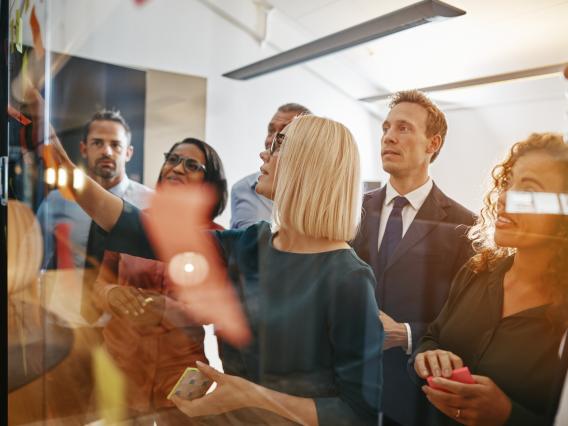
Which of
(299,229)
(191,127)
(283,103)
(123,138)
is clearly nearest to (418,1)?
(283,103)

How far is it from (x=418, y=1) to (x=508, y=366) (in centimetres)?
58

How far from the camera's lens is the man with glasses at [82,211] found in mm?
1183

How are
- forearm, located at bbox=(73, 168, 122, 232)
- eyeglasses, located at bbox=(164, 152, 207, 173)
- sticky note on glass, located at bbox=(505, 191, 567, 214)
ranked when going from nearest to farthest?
sticky note on glass, located at bbox=(505, 191, 567, 214)
eyeglasses, located at bbox=(164, 152, 207, 173)
forearm, located at bbox=(73, 168, 122, 232)

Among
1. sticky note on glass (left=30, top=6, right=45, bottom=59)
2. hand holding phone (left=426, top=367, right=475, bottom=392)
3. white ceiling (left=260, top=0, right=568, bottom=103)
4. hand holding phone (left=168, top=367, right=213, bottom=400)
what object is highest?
sticky note on glass (left=30, top=6, right=45, bottom=59)

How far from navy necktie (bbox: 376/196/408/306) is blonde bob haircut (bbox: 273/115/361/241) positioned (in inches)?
2.6

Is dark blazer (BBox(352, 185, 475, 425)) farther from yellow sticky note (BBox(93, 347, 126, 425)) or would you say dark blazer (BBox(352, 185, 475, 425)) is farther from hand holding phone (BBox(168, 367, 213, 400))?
yellow sticky note (BBox(93, 347, 126, 425))

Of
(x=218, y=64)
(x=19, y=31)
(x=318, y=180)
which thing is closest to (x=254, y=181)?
(x=318, y=180)

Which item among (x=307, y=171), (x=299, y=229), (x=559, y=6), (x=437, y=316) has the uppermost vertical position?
(x=559, y=6)

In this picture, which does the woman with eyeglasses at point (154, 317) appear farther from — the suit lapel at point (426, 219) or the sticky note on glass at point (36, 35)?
the sticky note on glass at point (36, 35)

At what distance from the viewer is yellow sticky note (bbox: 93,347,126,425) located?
1387 mm

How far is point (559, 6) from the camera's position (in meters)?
0.66

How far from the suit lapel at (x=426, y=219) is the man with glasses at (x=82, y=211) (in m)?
0.66

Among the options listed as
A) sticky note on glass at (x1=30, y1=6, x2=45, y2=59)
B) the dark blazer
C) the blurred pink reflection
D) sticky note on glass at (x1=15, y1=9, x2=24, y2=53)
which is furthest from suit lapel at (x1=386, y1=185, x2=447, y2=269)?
sticky note on glass at (x1=15, y1=9, x2=24, y2=53)

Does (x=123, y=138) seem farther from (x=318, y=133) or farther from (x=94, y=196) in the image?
(x=318, y=133)
